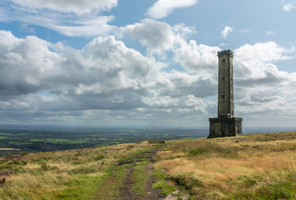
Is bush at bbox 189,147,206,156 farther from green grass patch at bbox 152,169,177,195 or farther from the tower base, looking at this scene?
the tower base

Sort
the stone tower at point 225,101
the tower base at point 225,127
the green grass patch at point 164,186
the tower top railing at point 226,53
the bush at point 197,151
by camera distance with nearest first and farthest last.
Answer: the green grass patch at point 164,186
the bush at point 197,151
the tower base at point 225,127
the stone tower at point 225,101
the tower top railing at point 226,53

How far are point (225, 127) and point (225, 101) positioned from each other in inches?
295

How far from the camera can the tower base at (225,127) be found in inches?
1912

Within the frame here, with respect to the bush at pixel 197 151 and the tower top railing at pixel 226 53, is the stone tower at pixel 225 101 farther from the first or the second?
the bush at pixel 197 151

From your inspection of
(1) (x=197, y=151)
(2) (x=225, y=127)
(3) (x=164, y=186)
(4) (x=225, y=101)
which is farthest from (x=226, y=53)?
(3) (x=164, y=186)

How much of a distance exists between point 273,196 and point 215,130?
154ft

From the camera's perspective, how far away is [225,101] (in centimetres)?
5241

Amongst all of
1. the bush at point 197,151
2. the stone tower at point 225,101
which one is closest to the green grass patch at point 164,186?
the bush at point 197,151

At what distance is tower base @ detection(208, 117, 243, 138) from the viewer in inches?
1912

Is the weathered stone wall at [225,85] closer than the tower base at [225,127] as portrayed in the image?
No

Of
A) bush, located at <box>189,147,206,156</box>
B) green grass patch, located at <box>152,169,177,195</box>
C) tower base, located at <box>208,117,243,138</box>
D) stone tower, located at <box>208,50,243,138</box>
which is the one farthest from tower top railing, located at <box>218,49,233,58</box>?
green grass patch, located at <box>152,169,177,195</box>

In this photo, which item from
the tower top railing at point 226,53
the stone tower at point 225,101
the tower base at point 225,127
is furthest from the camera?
the tower top railing at point 226,53

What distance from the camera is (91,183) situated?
40.2 ft

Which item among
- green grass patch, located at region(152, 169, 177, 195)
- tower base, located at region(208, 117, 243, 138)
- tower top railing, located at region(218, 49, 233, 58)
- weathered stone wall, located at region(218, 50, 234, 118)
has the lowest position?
green grass patch, located at region(152, 169, 177, 195)
